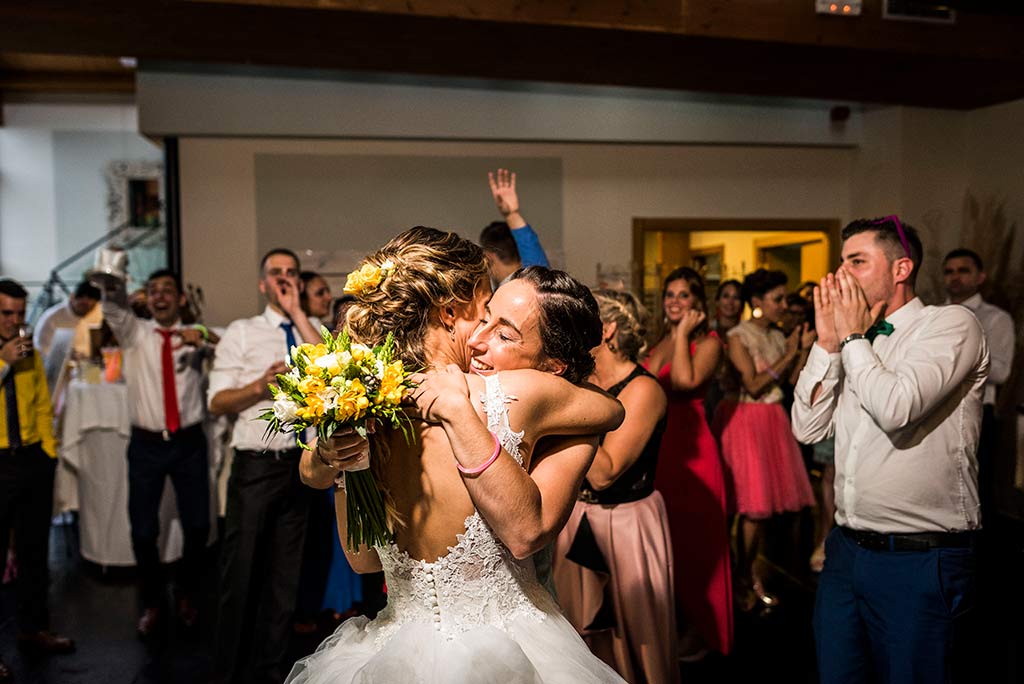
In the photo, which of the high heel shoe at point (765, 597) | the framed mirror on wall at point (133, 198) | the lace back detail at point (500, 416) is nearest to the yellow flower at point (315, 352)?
the lace back detail at point (500, 416)

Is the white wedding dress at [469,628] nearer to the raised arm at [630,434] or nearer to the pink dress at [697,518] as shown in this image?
the raised arm at [630,434]

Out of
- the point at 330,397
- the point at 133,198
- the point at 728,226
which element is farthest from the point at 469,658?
the point at 133,198

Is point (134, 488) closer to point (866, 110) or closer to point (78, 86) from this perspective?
point (866, 110)

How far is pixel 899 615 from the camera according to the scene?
2125 mm

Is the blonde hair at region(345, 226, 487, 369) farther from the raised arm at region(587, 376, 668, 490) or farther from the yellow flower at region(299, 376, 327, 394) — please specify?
the raised arm at region(587, 376, 668, 490)

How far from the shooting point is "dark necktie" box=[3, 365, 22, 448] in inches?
142

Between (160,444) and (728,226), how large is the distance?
5009mm

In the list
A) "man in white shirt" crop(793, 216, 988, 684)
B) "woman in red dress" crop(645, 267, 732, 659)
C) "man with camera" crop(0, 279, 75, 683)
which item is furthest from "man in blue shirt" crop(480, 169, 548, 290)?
"man with camera" crop(0, 279, 75, 683)

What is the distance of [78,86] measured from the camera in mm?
11430

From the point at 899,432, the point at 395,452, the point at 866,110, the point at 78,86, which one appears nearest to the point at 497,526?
the point at 395,452

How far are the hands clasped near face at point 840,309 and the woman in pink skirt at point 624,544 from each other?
602 millimetres

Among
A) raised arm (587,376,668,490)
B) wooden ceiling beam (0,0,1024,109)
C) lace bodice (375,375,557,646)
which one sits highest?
wooden ceiling beam (0,0,1024,109)

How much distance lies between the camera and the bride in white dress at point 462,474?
1.44 metres

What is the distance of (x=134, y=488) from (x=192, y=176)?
3123 mm
